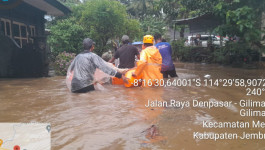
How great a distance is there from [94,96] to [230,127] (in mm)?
2869

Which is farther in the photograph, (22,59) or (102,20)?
(102,20)

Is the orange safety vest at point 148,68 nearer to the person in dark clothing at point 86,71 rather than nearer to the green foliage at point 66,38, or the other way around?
the person in dark clothing at point 86,71

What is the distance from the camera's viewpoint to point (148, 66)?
6348 millimetres

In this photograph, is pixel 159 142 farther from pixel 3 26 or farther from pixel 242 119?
pixel 3 26

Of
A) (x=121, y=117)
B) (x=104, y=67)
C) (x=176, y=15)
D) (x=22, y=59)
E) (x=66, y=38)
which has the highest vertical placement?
(x=176, y=15)

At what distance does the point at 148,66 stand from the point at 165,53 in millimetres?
1297

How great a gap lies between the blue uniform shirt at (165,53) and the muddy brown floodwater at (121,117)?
134 centimetres

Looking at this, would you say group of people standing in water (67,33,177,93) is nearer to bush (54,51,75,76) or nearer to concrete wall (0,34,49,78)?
concrete wall (0,34,49,78)

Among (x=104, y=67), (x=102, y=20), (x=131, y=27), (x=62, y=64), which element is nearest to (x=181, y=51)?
(x=131, y=27)

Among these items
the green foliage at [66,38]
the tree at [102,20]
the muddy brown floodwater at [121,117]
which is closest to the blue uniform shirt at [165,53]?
the muddy brown floodwater at [121,117]

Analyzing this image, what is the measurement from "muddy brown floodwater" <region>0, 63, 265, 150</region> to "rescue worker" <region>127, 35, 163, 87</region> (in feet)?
0.81

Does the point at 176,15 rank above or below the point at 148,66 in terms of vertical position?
above

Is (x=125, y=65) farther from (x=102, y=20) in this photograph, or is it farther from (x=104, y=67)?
(x=102, y=20)

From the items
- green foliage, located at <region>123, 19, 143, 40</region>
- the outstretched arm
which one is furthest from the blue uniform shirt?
green foliage, located at <region>123, 19, 143, 40</region>
